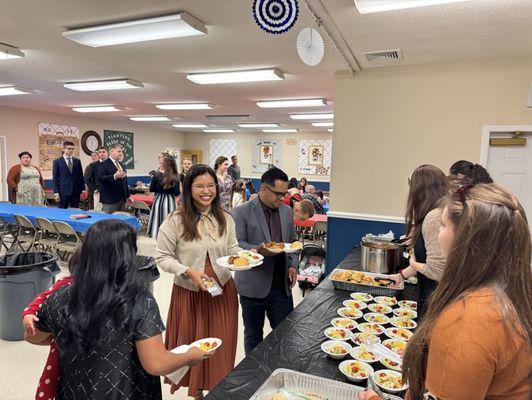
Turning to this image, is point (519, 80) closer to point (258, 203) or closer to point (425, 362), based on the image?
point (258, 203)

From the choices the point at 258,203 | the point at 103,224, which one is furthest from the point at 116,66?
the point at 103,224

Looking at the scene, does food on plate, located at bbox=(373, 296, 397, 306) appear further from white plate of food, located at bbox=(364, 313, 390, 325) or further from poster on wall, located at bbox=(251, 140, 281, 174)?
poster on wall, located at bbox=(251, 140, 281, 174)

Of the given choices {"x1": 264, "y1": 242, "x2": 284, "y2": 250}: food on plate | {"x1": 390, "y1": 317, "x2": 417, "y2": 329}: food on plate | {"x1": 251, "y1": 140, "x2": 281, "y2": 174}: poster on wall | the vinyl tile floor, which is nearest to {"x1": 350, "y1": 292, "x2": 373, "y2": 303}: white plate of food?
{"x1": 390, "y1": 317, "x2": 417, "y2": 329}: food on plate

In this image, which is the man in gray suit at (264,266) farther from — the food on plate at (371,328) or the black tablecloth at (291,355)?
the food on plate at (371,328)

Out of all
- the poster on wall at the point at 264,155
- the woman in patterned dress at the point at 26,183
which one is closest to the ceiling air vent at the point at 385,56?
the woman in patterned dress at the point at 26,183

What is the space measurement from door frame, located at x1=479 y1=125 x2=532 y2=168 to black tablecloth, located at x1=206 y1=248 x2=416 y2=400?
2848 millimetres

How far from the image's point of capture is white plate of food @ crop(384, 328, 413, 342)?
→ 5.36 ft

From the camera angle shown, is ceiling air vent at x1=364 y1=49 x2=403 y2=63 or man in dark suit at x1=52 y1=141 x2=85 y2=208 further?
man in dark suit at x1=52 y1=141 x2=85 y2=208

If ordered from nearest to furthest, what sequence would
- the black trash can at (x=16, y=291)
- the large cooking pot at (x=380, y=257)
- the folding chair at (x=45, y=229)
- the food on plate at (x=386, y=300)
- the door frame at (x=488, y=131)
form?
the food on plate at (x=386, y=300), the large cooking pot at (x=380, y=257), the black trash can at (x=16, y=291), the door frame at (x=488, y=131), the folding chair at (x=45, y=229)

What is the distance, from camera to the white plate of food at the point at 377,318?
1.80m

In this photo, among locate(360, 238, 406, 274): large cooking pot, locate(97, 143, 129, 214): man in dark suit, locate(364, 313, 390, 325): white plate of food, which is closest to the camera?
locate(364, 313, 390, 325): white plate of food

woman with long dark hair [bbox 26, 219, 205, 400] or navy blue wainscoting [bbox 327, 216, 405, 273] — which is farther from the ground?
woman with long dark hair [bbox 26, 219, 205, 400]

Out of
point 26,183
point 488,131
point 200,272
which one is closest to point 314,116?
point 488,131

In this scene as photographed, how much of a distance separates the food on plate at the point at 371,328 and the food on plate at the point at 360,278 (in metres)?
0.50
